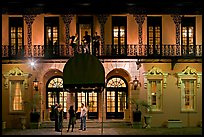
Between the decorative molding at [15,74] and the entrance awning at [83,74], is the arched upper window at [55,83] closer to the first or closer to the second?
the decorative molding at [15,74]

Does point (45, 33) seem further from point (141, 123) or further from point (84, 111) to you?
point (141, 123)

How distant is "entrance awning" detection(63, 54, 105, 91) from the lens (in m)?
19.2

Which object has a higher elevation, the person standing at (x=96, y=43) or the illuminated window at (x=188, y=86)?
the person standing at (x=96, y=43)

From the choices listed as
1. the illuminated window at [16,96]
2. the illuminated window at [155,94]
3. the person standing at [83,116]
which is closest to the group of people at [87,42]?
the person standing at [83,116]

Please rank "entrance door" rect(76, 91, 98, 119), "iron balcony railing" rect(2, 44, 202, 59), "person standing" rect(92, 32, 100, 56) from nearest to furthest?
"person standing" rect(92, 32, 100, 56)
"iron balcony railing" rect(2, 44, 202, 59)
"entrance door" rect(76, 91, 98, 119)

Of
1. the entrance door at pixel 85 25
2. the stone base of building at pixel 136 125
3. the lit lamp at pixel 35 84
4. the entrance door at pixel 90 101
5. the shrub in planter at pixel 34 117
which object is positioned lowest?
the stone base of building at pixel 136 125

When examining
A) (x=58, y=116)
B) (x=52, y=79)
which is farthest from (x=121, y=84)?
(x=58, y=116)

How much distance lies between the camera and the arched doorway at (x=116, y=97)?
31.3m

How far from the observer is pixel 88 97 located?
31.5 m

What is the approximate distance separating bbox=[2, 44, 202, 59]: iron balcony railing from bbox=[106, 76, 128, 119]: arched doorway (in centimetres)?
219

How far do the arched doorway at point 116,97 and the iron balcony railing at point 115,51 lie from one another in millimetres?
2195

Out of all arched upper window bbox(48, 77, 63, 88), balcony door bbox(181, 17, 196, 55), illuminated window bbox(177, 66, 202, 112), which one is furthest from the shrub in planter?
balcony door bbox(181, 17, 196, 55)

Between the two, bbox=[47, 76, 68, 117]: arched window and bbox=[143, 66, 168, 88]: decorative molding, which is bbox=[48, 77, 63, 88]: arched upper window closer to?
bbox=[47, 76, 68, 117]: arched window

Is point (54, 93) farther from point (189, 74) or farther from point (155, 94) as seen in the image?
point (189, 74)
